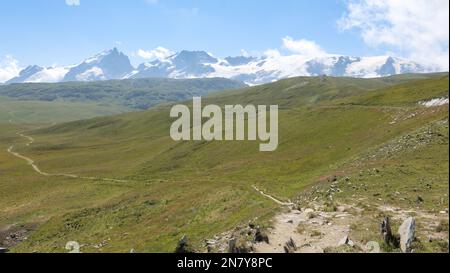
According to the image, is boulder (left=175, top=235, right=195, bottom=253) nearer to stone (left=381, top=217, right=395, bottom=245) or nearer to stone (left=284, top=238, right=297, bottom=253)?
stone (left=284, top=238, right=297, bottom=253)

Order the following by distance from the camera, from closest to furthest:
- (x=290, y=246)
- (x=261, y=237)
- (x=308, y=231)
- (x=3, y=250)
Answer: (x=290, y=246) → (x=261, y=237) → (x=308, y=231) → (x=3, y=250)

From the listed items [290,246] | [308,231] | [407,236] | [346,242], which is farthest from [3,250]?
[407,236]

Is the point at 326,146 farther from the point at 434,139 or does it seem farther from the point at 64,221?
the point at 64,221

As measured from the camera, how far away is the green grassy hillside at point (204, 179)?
48281mm

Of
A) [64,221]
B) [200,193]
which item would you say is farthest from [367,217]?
[64,221]

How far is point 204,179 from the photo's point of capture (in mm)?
80188

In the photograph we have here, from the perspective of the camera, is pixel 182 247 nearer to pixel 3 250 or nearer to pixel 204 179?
pixel 3 250

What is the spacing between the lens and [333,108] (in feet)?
403

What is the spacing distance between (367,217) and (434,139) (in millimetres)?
28597

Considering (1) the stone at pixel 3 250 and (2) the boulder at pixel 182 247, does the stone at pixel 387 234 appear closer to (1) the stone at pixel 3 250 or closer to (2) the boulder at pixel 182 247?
(2) the boulder at pixel 182 247

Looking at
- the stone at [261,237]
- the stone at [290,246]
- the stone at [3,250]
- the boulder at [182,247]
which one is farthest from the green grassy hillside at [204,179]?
the stone at [290,246]

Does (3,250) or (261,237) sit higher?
(261,237)

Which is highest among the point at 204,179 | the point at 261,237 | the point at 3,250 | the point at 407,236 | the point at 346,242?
the point at 407,236

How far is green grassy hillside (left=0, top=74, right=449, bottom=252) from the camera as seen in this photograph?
48.3 m
